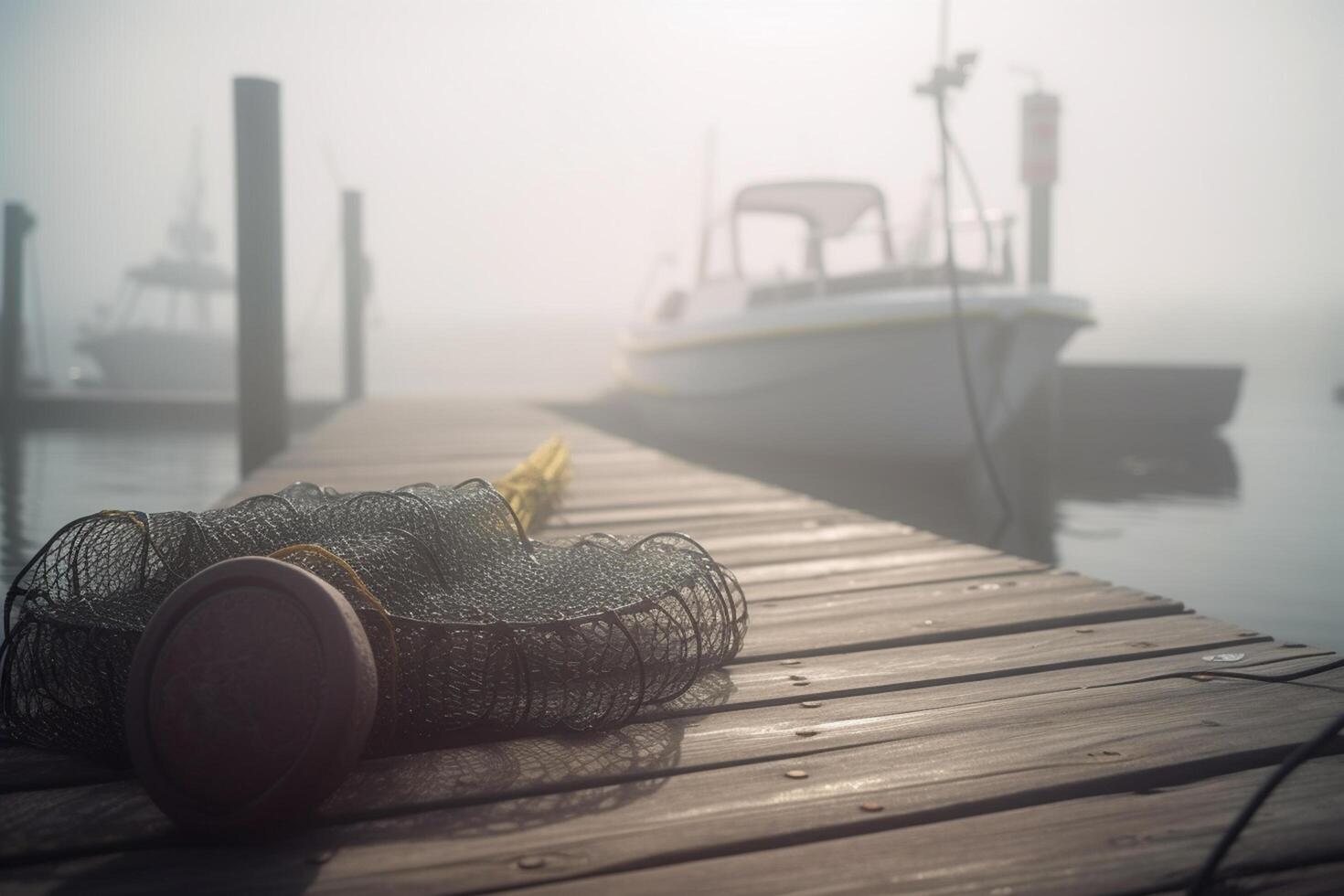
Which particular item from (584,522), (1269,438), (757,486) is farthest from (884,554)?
(1269,438)

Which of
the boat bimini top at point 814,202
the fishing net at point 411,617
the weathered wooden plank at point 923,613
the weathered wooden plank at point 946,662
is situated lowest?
the weathered wooden plank at point 923,613

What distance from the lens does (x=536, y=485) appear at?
155 inches

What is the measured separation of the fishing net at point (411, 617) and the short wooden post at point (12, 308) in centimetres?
1573

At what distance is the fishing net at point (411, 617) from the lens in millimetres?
1657

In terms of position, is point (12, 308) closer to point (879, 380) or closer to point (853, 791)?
point (879, 380)

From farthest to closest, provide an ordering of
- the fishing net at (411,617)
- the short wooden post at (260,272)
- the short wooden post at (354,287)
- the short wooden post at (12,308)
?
the short wooden post at (12,308) → the short wooden post at (354,287) → the short wooden post at (260,272) → the fishing net at (411,617)

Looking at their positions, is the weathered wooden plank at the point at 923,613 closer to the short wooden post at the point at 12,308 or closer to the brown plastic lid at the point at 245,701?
the brown plastic lid at the point at 245,701

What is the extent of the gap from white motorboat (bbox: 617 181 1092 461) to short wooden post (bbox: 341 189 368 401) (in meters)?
6.31

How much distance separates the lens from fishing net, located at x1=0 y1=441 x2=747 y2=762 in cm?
166

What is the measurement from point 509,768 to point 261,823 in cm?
38

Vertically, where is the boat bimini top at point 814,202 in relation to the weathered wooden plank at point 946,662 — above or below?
above

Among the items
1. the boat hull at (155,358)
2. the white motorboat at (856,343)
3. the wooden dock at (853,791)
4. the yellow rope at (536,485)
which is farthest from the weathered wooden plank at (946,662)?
the boat hull at (155,358)

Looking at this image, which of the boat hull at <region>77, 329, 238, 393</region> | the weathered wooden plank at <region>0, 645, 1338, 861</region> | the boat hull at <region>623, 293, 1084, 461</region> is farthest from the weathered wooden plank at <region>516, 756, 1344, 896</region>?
the boat hull at <region>77, 329, 238, 393</region>

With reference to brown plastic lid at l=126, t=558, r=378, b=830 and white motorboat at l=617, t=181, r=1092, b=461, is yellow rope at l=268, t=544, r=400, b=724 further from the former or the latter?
white motorboat at l=617, t=181, r=1092, b=461
